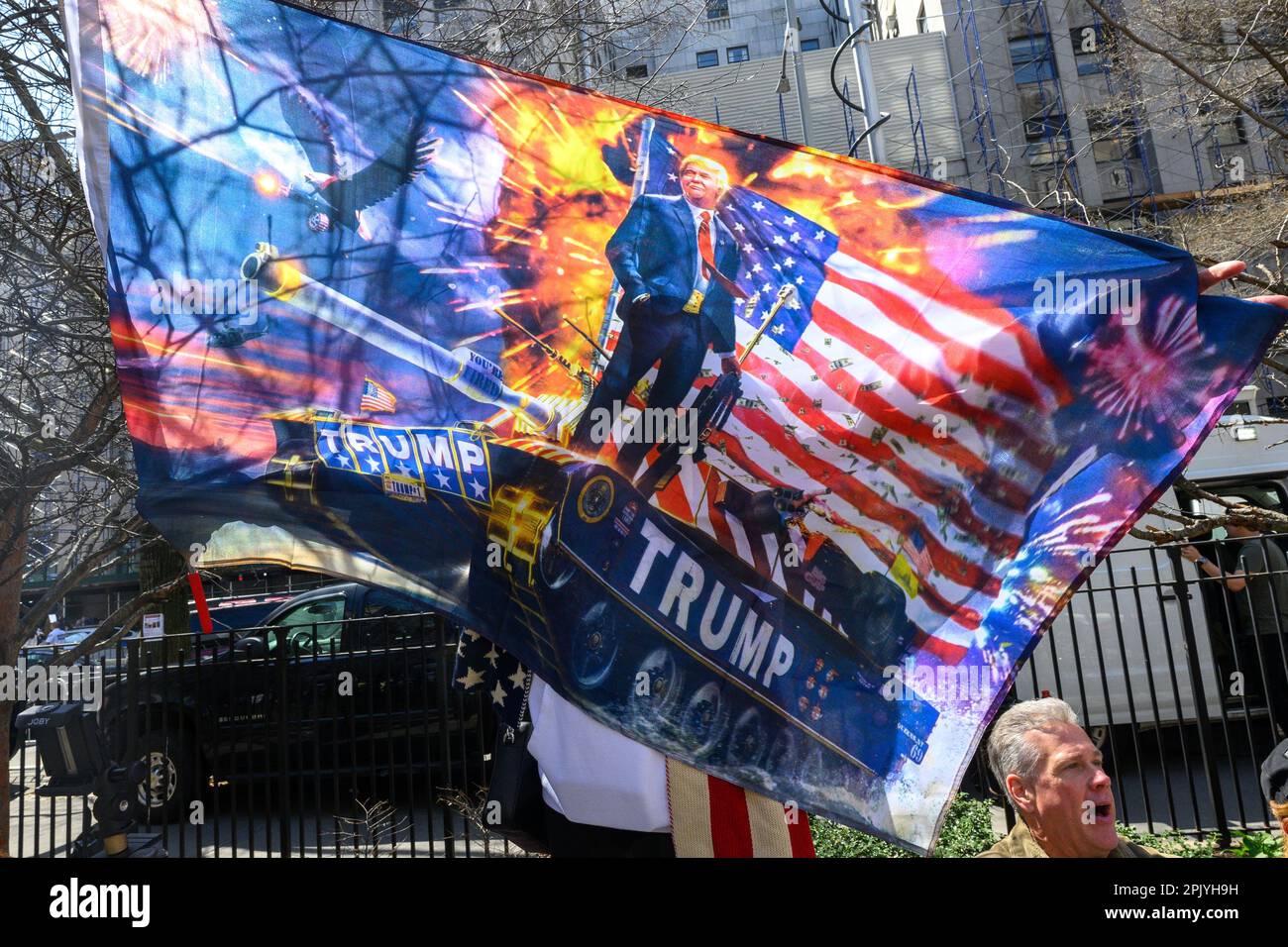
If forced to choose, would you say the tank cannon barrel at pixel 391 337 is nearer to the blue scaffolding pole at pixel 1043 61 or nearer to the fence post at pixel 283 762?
the fence post at pixel 283 762

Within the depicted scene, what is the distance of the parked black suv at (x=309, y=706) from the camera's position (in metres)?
6.78

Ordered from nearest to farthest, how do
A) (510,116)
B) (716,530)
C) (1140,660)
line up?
(716,530) → (510,116) → (1140,660)

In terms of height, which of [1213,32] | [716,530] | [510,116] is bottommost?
[716,530]

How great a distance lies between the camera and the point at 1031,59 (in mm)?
31297

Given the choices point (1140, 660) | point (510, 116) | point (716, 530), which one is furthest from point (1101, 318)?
point (1140, 660)

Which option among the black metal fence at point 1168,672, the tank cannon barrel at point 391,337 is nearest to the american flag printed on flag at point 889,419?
the tank cannon barrel at point 391,337

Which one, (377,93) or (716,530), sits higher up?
(377,93)

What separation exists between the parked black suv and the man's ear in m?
3.36

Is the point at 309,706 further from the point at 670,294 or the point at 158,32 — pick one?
the point at 670,294

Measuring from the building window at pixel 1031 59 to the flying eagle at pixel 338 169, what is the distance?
104 ft

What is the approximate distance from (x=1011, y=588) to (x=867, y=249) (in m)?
1.06

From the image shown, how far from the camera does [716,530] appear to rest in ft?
10.7

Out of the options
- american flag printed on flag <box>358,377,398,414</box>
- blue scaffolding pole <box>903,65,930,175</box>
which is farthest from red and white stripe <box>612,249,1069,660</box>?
blue scaffolding pole <box>903,65,930,175</box>
